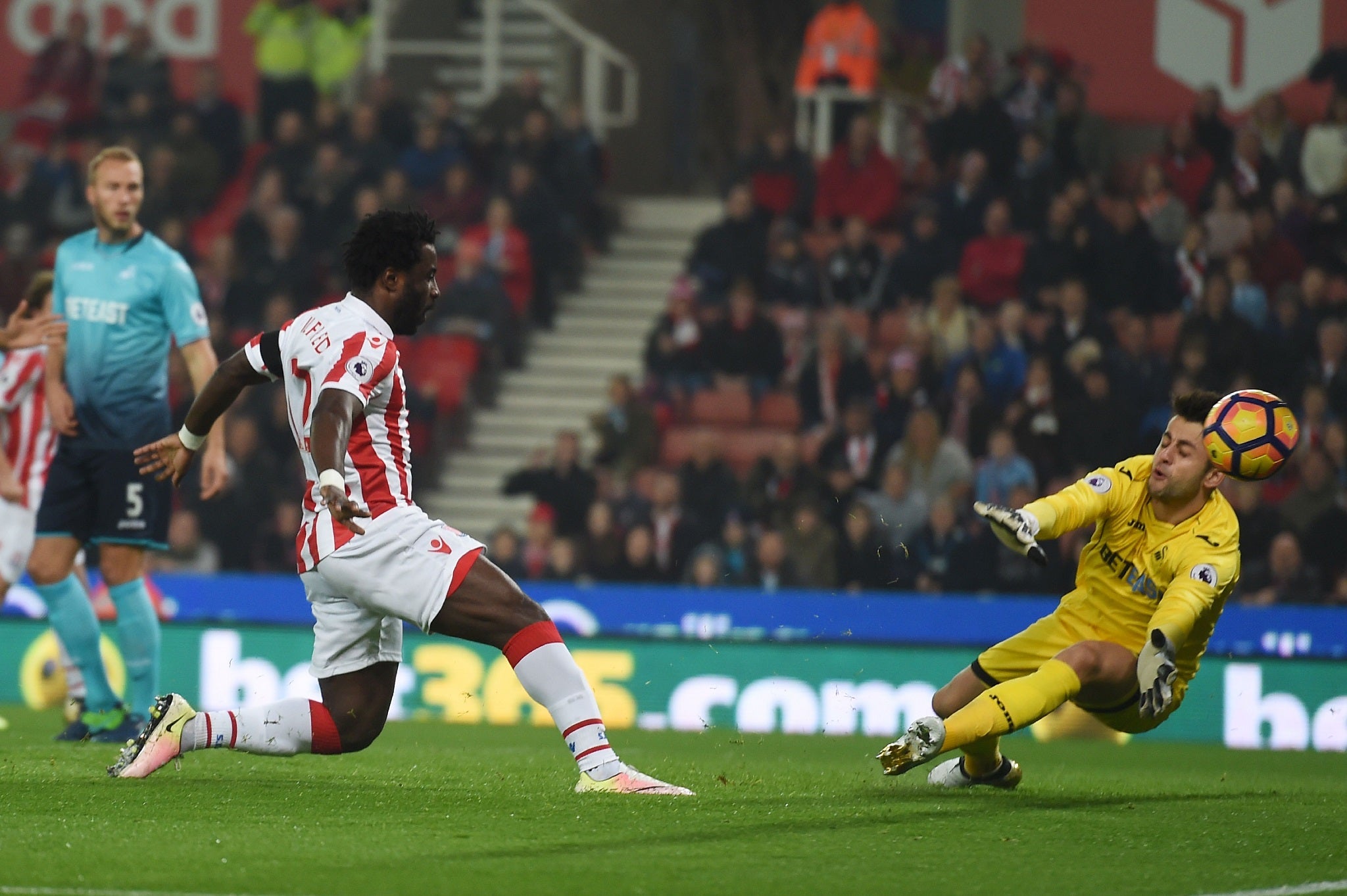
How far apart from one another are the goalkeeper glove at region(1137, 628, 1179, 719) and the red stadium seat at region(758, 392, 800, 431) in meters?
9.28

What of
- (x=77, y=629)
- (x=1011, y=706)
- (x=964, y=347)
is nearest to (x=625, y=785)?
(x=1011, y=706)

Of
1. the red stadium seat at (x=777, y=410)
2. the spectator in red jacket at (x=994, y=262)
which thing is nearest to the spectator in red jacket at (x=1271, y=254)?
the spectator in red jacket at (x=994, y=262)

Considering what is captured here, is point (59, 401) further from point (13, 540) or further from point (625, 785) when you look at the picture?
point (625, 785)

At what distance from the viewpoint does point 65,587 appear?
26.8 ft

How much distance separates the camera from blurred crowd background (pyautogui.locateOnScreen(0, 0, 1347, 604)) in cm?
1355

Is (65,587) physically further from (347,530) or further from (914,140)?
(914,140)

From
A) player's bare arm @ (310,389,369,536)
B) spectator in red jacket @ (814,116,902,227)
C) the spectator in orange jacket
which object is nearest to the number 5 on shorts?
player's bare arm @ (310,389,369,536)

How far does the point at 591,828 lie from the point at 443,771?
5.90 feet

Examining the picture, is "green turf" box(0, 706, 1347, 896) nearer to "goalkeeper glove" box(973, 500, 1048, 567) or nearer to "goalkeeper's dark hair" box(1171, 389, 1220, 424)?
"goalkeeper glove" box(973, 500, 1048, 567)

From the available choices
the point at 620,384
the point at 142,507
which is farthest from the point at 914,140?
the point at 142,507

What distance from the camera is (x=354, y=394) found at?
221 inches

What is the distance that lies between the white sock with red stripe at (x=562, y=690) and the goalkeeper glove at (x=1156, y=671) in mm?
1669

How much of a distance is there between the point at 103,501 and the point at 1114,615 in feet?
13.3

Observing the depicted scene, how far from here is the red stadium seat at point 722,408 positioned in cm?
1534
